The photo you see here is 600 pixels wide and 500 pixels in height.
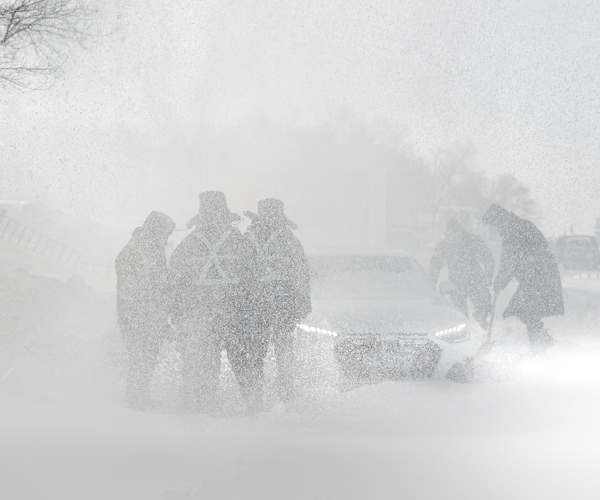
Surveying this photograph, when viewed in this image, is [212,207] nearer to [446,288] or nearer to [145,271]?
[145,271]

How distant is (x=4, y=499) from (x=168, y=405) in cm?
177

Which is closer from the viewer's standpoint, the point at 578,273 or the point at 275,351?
the point at 275,351

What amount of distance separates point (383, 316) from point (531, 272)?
6.00 ft

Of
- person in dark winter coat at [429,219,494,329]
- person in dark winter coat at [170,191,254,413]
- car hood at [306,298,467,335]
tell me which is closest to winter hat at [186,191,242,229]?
person in dark winter coat at [170,191,254,413]

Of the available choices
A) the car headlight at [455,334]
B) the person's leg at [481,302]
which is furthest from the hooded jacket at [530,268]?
the person's leg at [481,302]

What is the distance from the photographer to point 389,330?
4.70 metres

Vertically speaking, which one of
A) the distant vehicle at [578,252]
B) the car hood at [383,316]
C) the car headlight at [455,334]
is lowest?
the distant vehicle at [578,252]

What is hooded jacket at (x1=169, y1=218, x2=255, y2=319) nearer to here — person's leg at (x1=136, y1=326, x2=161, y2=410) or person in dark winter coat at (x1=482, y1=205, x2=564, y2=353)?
person's leg at (x1=136, y1=326, x2=161, y2=410)

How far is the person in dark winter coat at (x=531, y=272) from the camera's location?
19.7ft

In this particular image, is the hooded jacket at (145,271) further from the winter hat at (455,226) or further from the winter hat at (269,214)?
the winter hat at (455,226)

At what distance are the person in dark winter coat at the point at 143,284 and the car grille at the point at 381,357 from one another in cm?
115

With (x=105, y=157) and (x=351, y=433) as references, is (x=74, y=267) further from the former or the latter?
(x=351, y=433)

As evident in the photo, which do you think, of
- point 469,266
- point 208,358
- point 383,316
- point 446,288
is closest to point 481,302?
point 469,266

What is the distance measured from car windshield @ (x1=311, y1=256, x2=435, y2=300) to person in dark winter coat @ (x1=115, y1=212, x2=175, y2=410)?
1.29m
